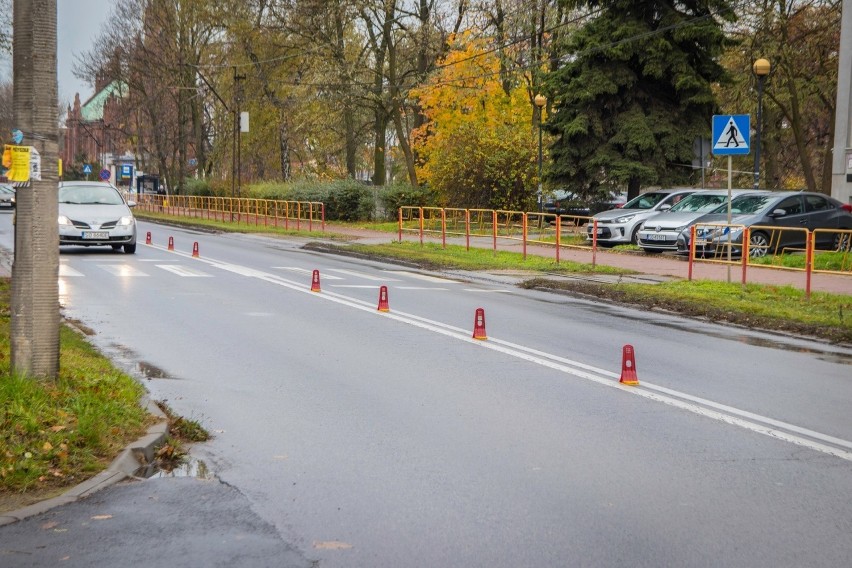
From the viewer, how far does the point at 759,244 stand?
2272cm

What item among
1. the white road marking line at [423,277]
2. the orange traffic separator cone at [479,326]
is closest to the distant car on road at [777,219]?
the white road marking line at [423,277]

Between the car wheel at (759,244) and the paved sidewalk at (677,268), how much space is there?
40.6 inches

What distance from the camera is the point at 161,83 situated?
64312 millimetres

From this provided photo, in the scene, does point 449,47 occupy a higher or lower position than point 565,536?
higher

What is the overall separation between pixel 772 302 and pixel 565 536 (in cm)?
1162

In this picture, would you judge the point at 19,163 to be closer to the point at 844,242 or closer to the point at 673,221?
the point at 844,242

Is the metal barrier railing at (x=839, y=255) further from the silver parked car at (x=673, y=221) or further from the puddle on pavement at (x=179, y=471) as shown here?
the puddle on pavement at (x=179, y=471)

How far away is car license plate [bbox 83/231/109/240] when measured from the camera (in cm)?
2502

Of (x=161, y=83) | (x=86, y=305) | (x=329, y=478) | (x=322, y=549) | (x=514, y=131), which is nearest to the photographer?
(x=322, y=549)

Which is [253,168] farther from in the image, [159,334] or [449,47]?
[159,334]

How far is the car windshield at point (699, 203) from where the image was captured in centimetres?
2628

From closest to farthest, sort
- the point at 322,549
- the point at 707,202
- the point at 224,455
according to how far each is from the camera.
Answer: the point at 322,549, the point at 224,455, the point at 707,202

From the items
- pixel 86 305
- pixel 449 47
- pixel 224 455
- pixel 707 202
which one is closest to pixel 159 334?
pixel 86 305

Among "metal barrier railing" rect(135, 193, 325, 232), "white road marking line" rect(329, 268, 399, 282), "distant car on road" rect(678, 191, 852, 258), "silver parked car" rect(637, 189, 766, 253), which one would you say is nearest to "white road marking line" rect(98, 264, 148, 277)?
"white road marking line" rect(329, 268, 399, 282)
